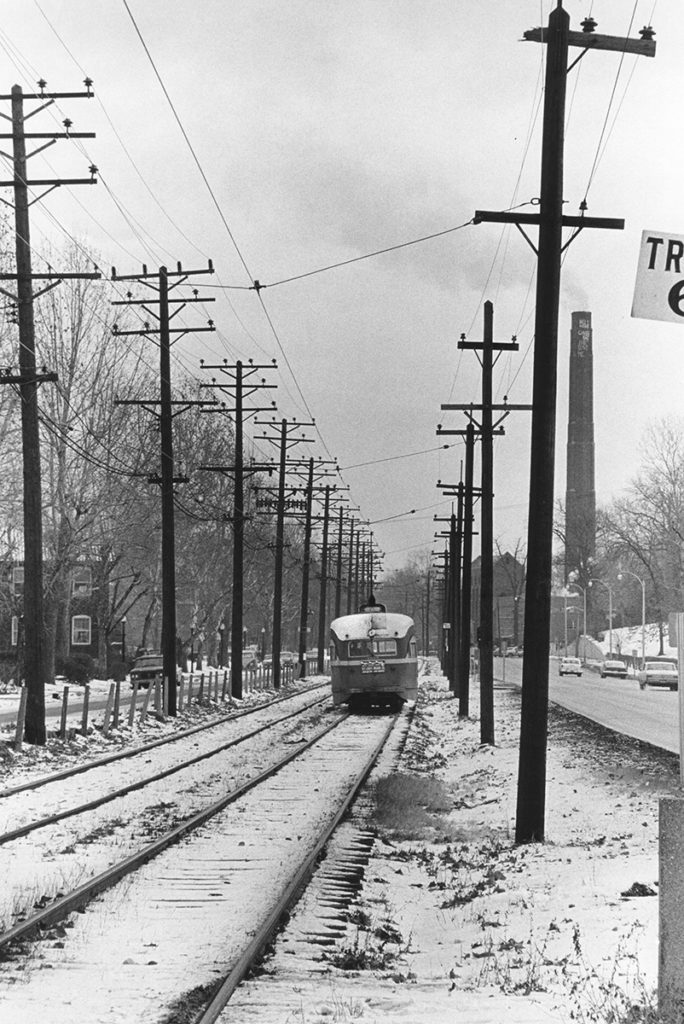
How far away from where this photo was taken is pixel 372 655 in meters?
40.5

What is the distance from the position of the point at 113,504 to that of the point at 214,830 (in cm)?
3699

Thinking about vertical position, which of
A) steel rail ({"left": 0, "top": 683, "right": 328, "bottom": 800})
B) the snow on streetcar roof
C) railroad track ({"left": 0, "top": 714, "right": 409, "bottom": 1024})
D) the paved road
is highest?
the snow on streetcar roof

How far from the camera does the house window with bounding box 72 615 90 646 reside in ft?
152

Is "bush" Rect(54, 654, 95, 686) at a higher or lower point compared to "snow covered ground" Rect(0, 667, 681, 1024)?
higher

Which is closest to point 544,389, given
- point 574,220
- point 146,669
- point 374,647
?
point 574,220

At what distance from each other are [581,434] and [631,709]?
93613mm

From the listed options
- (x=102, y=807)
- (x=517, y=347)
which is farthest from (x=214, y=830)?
(x=517, y=347)

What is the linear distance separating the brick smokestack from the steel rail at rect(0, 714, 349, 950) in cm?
12148

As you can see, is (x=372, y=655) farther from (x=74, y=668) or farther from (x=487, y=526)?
(x=74, y=668)

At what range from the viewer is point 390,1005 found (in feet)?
26.3

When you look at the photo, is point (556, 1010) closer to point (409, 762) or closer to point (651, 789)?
point (651, 789)

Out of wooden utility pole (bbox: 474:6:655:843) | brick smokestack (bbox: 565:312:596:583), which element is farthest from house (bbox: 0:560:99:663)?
brick smokestack (bbox: 565:312:596:583)

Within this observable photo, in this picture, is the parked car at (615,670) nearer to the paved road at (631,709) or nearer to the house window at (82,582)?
the paved road at (631,709)

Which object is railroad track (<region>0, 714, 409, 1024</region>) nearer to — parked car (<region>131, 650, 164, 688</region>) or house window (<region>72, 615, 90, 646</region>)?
house window (<region>72, 615, 90, 646</region>)
